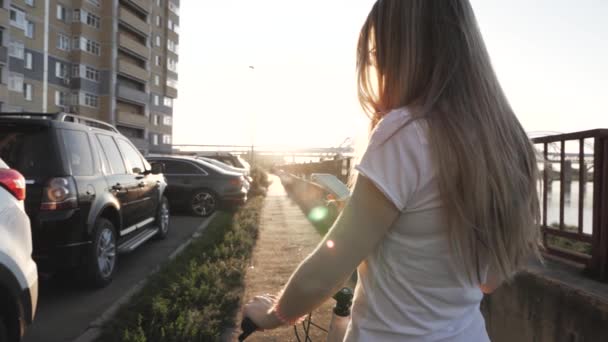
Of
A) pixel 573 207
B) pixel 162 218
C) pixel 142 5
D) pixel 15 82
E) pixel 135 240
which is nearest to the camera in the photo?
pixel 573 207

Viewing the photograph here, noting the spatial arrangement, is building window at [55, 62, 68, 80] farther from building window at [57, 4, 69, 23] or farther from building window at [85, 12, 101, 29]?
building window at [85, 12, 101, 29]

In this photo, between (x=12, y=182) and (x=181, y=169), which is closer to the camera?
(x=12, y=182)

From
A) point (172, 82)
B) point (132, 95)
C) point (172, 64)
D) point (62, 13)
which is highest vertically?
point (62, 13)

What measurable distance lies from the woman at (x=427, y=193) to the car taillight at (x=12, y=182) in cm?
226

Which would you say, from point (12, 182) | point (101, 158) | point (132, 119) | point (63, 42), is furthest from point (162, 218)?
point (132, 119)

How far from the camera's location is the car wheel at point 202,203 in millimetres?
12148

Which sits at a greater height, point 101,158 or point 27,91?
point 27,91

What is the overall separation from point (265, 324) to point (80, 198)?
3945 mm

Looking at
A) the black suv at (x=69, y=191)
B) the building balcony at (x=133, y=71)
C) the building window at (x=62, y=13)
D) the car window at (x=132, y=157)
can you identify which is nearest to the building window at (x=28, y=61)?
the building window at (x=62, y=13)

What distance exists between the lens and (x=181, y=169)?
12.5 meters

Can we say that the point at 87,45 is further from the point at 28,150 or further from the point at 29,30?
the point at 28,150

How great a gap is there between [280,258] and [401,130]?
594 cm

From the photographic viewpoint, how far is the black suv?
4.25 m

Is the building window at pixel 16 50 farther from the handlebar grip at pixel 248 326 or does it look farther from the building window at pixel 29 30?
the handlebar grip at pixel 248 326
